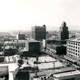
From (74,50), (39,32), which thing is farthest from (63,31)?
(74,50)

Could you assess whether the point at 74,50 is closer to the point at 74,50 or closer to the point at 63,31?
the point at 74,50

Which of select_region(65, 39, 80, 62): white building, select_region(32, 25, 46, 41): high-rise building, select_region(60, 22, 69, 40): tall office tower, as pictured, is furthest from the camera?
select_region(32, 25, 46, 41): high-rise building

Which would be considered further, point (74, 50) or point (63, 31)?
point (63, 31)

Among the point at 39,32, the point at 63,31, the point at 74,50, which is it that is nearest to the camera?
the point at 74,50

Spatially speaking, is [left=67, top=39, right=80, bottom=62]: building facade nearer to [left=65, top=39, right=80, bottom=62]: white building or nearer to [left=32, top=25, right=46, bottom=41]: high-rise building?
[left=65, top=39, right=80, bottom=62]: white building

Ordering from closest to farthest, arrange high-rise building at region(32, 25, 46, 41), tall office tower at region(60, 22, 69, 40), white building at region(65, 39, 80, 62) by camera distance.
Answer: white building at region(65, 39, 80, 62) → tall office tower at region(60, 22, 69, 40) → high-rise building at region(32, 25, 46, 41)

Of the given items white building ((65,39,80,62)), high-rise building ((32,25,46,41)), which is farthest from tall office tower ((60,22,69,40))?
white building ((65,39,80,62))

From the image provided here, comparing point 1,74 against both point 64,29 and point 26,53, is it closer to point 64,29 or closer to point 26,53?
point 26,53

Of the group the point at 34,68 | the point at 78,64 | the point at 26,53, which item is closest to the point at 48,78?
the point at 34,68

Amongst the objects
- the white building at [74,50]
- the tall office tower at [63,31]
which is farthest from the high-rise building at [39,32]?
the white building at [74,50]

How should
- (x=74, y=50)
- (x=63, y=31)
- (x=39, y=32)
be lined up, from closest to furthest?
(x=74, y=50) < (x=63, y=31) < (x=39, y=32)

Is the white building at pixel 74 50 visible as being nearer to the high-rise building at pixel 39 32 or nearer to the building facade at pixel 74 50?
the building facade at pixel 74 50
